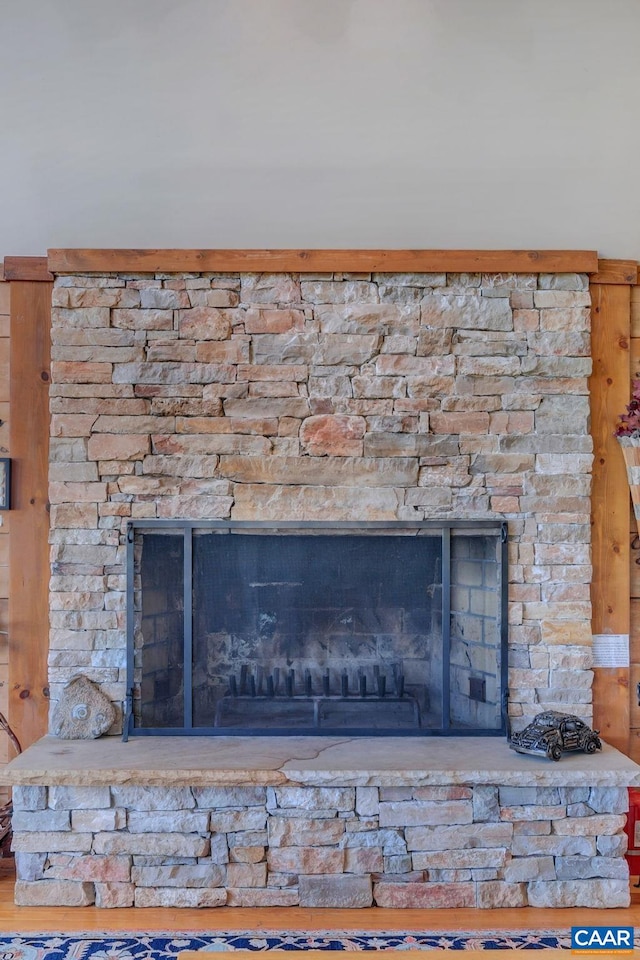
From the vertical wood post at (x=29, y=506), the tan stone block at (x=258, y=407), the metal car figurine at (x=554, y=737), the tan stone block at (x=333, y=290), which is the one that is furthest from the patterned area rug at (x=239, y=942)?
the tan stone block at (x=333, y=290)

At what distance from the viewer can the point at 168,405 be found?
264cm

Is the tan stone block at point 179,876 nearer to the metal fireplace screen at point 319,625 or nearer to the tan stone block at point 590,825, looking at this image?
the metal fireplace screen at point 319,625

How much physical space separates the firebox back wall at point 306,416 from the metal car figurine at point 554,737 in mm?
217

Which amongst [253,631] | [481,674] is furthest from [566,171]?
[253,631]

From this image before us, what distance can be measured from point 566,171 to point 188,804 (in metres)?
2.57

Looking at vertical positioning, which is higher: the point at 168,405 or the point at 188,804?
the point at 168,405

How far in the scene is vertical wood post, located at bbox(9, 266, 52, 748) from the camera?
2.70 metres

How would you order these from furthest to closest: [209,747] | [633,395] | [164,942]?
[633,395], [209,747], [164,942]

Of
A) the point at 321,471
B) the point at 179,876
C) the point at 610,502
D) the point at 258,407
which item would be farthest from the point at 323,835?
the point at 610,502

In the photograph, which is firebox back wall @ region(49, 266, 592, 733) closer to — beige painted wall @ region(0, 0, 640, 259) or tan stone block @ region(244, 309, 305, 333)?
tan stone block @ region(244, 309, 305, 333)

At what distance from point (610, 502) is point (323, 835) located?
1.62 metres

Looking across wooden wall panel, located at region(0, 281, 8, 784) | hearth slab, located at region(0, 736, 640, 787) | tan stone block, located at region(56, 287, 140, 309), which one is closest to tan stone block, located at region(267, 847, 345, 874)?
hearth slab, located at region(0, 736, 640, 787)

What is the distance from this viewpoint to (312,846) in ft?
7.56

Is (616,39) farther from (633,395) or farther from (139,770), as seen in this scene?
(139,770)
